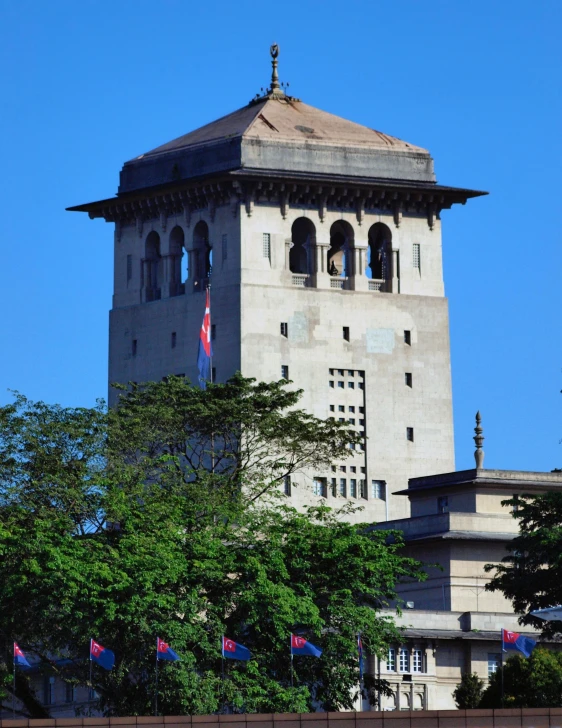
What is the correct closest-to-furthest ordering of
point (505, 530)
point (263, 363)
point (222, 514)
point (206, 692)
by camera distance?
point (206, 692) → point (222, 514) → point (505, 530) → point (263, 363)

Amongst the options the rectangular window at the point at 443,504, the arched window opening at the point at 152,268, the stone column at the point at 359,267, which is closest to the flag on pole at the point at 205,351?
the arched window opening at the point at 152,268

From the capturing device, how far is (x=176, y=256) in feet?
541

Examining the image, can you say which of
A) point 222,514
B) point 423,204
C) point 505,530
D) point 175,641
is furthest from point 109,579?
point 423,204

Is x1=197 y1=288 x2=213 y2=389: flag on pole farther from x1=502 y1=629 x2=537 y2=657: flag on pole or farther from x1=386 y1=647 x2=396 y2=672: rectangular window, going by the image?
x1=502 y1=629 x2=537 y2=657: flag on pole

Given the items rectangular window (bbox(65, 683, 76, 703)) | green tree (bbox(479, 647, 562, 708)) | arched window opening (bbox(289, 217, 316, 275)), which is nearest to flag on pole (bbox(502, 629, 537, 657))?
green tree (bbox(479, 647, 562, 708))

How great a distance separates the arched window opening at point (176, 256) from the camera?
539 ft

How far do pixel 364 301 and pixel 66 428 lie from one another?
152 ft

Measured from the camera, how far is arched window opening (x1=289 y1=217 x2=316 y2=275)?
16250 cm

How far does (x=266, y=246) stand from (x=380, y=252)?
26.0 feet

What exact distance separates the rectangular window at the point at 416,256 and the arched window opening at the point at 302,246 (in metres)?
6.28

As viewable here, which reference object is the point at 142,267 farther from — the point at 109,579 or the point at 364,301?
A: the point at 109,579

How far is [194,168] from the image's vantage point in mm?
162625

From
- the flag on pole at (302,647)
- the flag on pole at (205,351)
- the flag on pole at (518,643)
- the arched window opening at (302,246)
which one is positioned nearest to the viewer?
the flag on pole at (302,647)

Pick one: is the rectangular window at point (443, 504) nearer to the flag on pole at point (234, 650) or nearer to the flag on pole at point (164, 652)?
the flag on pole at point (234, 650)
